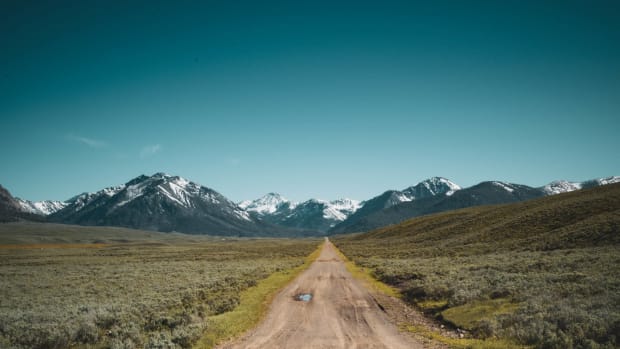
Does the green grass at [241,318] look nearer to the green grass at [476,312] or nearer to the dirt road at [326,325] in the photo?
the dirt road at [326,325]

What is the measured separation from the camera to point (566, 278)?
19.5m

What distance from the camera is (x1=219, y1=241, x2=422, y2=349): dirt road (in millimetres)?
13180

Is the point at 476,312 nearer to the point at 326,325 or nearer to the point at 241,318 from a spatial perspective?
the point at 326,325

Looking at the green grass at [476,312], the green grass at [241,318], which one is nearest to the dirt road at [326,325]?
the green grass at [241,318]

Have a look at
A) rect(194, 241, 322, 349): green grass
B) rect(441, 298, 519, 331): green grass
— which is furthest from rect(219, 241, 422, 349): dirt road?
rect(441, 298, 519, 331): green grass

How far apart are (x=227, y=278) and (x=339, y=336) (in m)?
22.0

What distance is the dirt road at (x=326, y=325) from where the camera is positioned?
43.2 feet

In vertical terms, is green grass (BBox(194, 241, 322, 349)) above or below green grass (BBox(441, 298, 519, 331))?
below

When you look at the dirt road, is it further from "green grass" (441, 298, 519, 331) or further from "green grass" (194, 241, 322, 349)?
"green grass" (441, 298, 519, 331)

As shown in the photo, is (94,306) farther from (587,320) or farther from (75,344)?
(587,320)

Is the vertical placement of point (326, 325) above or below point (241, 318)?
above

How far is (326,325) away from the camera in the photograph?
15.6m

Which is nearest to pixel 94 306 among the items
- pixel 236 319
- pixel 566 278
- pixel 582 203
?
pixel 236 319

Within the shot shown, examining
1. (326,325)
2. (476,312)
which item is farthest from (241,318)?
(476,312)
